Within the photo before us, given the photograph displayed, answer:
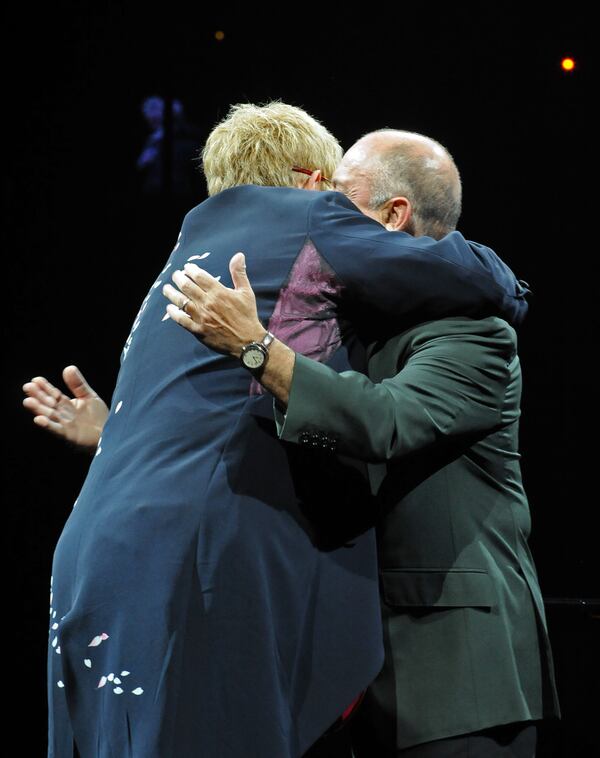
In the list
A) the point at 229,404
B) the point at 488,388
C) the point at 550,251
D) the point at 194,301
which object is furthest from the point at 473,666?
the point at 550,251

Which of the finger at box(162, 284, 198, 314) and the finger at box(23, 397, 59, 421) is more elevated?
the finger at box(162, 284, 198, 314)

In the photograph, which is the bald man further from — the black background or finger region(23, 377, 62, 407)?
the black background

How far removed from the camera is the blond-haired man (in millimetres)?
1438

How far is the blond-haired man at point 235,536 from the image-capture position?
1438 millimetres

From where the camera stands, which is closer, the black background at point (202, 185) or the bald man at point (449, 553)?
the bald man at point (449, 553)

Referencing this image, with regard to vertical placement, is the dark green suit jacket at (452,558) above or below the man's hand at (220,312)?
below

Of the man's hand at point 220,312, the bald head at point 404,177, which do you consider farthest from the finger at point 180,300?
the bald head at point 404,177

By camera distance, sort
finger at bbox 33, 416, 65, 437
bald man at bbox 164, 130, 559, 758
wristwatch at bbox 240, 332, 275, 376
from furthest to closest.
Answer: finger at bbox 33, 416, 65, 437, bald man at bbox 164, 130, 559, 758, wristwatch at bbox 240, 332, 275, 376

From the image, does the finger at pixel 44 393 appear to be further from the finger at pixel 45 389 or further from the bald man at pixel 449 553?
the bald man at pixel 449 553

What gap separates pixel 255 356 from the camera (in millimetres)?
1402

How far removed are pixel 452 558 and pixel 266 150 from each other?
769 mm

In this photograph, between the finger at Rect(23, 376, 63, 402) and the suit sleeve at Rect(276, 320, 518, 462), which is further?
the finger at Rect(23, 376, 63, 402)

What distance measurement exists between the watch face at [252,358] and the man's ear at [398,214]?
0.55 metres

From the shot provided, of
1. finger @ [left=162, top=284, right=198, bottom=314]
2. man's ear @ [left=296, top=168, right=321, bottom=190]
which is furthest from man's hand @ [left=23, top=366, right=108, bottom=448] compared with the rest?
finger @ [left=162, top=284, right=198, bottom=314]
